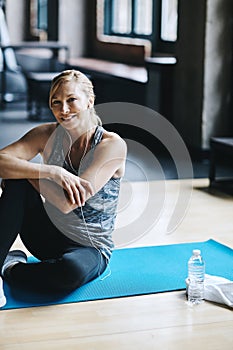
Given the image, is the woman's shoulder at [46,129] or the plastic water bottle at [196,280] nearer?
the plastic water bottle at [196,280]

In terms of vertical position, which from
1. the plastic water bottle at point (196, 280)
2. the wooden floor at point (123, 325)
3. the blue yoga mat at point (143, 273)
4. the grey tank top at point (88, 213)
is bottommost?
the blue yoga mat at point (143, 273)

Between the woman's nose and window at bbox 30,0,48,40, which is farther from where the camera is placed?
window at bbox 30,0,48,40

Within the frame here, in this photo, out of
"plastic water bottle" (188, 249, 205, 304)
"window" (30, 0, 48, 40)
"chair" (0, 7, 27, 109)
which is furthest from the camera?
"window" (30, 0, 48, 40)

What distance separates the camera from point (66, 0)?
33.1 feet

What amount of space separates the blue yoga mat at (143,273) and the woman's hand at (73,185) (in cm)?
41

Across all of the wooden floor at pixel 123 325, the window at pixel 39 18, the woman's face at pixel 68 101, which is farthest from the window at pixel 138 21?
the wooden floor at pixel 123 325

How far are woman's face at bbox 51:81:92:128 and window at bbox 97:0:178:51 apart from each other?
447 cm

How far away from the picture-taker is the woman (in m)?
2.74

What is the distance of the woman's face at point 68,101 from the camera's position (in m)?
2.80

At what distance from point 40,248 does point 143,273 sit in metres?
0.49

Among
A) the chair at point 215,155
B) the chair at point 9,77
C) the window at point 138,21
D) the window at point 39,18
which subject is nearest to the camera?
the chair at point 215,155

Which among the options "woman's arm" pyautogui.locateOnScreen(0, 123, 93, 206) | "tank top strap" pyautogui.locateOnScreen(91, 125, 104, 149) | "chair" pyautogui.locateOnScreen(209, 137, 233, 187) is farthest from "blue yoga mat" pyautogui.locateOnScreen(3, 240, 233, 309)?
"chair" pyautogui.locateOnScreen(209, 137, 233, 187)

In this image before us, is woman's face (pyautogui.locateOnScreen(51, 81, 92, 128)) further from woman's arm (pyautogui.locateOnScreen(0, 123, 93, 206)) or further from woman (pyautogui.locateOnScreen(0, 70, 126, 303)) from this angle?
woman's arm (pyautogui.locateOnScreen(0, 123, 93, 206))

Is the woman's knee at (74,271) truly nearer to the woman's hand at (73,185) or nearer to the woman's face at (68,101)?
the woman's hand at (73,185)
